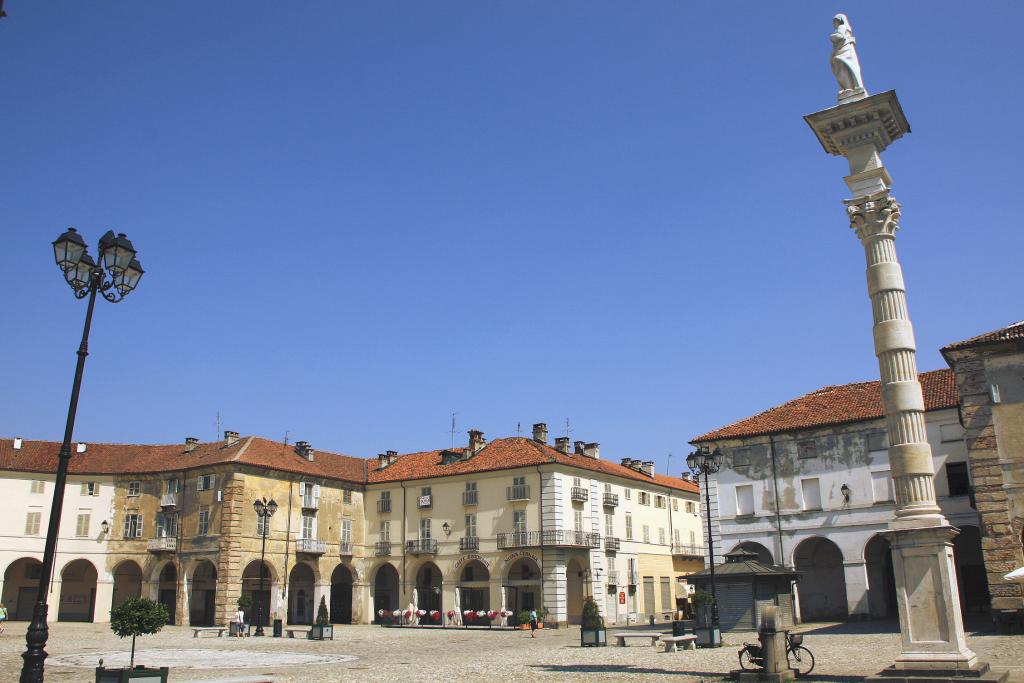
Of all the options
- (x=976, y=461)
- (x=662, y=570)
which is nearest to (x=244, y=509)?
(x=662, y=570)

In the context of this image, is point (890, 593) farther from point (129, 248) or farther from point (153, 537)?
point (153, 537)

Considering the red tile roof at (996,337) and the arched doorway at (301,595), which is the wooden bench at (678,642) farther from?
the arched doorway at (301,595)

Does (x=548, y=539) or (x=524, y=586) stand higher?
(x=548, y=539)

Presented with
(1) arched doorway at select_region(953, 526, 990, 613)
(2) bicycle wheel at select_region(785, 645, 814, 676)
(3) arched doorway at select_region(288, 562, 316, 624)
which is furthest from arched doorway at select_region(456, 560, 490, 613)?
(2) bicycle wheel at select_region(785, 645, 814, 676)

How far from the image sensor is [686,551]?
54.2 meters

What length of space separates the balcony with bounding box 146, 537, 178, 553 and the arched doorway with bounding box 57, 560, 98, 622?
5.32m

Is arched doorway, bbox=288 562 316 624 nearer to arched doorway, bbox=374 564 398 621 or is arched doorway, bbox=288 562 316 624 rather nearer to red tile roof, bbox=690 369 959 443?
arched doorway, bbox=374 564 398 621

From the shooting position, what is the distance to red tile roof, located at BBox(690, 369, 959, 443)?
33.9 m

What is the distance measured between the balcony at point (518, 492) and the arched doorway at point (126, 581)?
21633 millimetres

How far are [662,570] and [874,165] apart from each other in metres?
39.7

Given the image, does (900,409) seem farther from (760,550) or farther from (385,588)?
(385,588)

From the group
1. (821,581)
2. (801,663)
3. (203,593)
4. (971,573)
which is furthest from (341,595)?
(801,663)

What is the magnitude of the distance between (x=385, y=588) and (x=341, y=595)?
2.65m

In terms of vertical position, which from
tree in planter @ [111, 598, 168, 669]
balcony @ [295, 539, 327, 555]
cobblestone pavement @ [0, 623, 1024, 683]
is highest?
balcony @ [295, 539, 327, 555]
